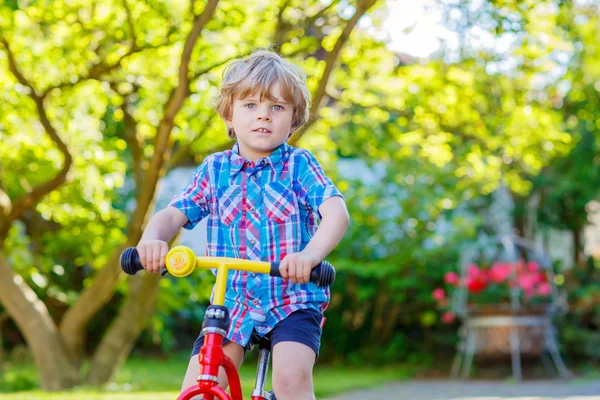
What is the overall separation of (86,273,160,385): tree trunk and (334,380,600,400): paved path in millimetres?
1909

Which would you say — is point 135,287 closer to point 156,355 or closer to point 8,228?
point 8,228

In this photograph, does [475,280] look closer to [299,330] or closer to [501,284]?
[501,284]

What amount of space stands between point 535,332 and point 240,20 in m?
4.63

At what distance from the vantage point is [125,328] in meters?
7.89

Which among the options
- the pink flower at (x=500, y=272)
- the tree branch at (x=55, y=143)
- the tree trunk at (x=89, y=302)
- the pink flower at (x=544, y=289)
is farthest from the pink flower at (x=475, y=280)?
the tree branch at (x=55, y=143)

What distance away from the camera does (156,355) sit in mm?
12828

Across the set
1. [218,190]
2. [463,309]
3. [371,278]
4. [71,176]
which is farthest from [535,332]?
[218,190]

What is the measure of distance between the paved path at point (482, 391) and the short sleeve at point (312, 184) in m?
4.87

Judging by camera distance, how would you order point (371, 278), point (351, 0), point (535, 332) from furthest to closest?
1. point (371, 278)
2. point (535, 332)
3. point (351, 0)

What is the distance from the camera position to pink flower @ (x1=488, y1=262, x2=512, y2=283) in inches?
374

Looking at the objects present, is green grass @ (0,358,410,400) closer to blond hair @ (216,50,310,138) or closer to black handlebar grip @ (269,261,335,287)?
blond hair @ (216,50,310,138)

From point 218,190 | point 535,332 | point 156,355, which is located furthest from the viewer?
point 156,355

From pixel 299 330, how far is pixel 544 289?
23.5 feet

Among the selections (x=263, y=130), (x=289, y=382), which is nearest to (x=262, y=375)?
(x=289, y=382)
